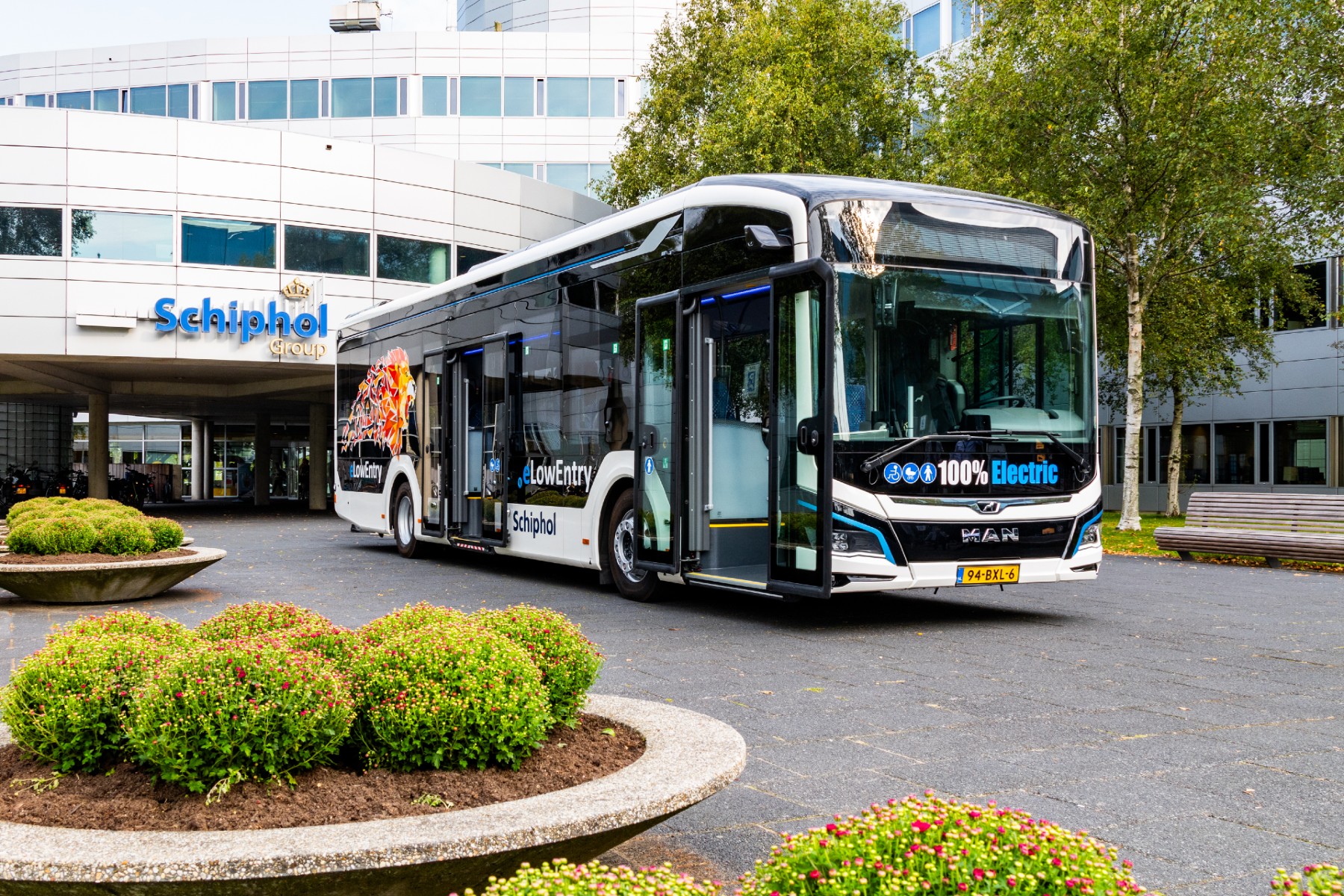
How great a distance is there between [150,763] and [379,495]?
15.2 metres

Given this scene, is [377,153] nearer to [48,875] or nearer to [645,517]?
[645,517]

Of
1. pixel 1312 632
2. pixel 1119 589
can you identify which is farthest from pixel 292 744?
pixel 1119 589

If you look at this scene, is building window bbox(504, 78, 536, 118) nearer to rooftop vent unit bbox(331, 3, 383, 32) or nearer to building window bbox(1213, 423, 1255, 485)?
rooftop vent unit bbox(331, 3, 383, 32)

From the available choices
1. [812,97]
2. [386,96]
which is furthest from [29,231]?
[386,96]

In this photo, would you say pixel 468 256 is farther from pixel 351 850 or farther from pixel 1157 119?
pixel 351 850

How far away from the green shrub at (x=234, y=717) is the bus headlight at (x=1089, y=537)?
Answer: 7.79 meters

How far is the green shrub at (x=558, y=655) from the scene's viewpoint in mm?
4043

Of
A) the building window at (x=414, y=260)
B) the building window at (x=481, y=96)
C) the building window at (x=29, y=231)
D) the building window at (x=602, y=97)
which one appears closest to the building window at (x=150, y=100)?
the building window at (x=481, y=96)

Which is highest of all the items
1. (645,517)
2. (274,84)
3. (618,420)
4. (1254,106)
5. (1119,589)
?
(274,84)

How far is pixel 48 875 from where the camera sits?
266cm

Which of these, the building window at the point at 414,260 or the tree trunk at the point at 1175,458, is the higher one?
the building window at the point at 414,260

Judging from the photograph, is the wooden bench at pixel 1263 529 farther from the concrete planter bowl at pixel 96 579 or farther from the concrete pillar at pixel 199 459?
the concrete pillar at pixel 199 459

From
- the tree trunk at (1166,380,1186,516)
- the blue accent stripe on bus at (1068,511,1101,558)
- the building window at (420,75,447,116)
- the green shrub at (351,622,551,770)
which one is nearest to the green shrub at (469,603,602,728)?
the green shrub at (351,622,551,770)

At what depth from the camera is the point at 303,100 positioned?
47188 millimetres
